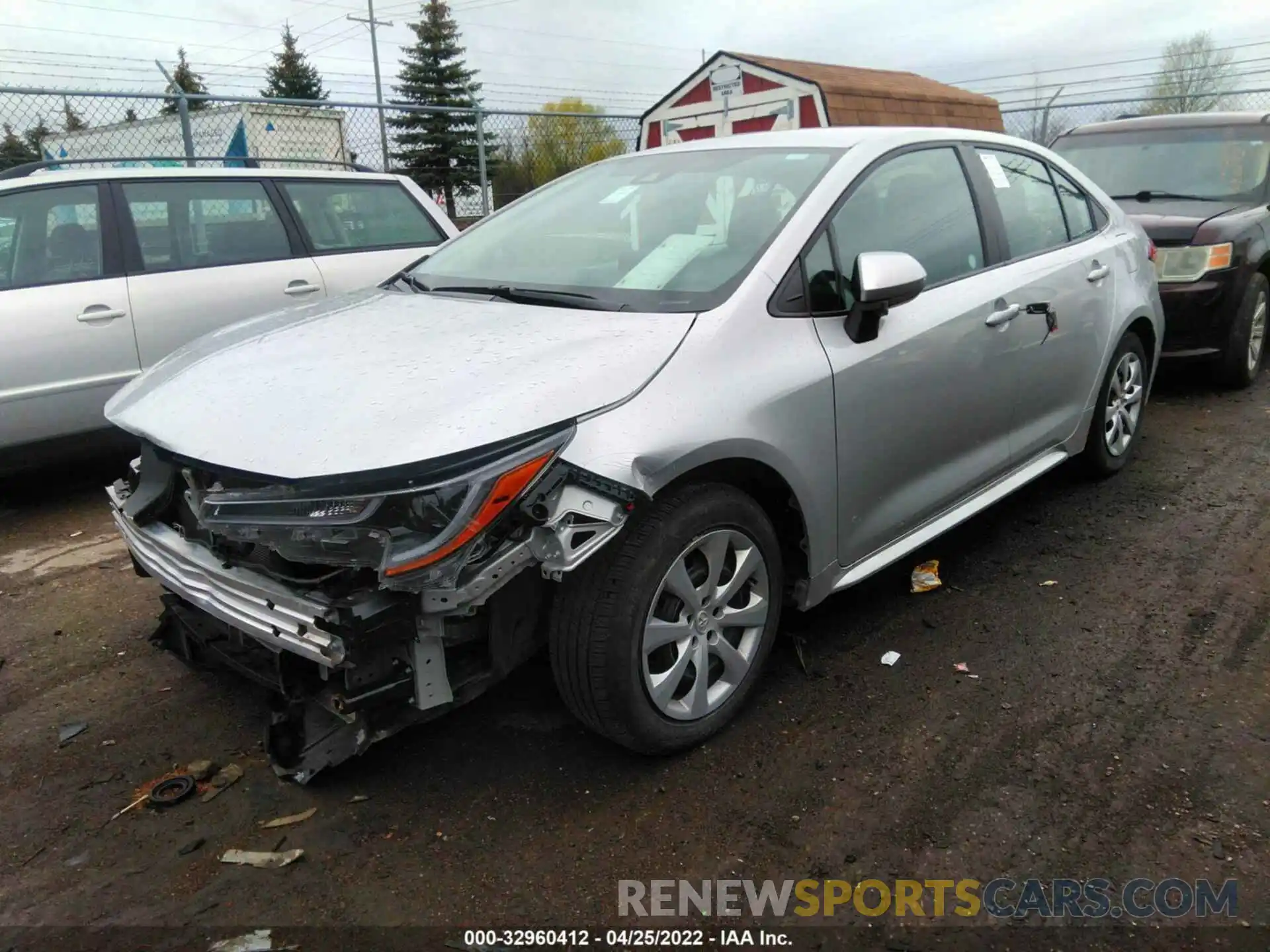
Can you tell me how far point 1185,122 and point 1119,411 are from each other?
3.83 m

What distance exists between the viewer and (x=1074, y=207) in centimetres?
437

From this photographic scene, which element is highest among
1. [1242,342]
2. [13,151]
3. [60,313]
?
[13,151]

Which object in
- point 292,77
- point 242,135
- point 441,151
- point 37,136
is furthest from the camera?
point 292,77

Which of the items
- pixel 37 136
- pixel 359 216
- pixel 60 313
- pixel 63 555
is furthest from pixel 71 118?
pixel 63 555

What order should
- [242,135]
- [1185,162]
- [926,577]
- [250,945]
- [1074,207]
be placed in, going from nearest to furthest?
[250,945] → [926,577] → [1074,207] → [1185,162] → [242,135]

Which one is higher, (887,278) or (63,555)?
(887,278)

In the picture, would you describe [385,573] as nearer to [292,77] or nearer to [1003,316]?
[1003,316]

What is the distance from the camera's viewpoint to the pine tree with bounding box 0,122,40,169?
8.81 meters

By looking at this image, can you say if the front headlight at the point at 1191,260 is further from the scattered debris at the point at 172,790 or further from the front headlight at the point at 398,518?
the scattered debris at the point at 172,790

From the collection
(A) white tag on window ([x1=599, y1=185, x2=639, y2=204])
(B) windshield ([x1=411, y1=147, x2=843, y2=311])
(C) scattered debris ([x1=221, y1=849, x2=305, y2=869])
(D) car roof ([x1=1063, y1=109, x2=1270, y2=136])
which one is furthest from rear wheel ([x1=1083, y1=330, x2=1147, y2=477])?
(C) scattered debris ([x1=221, y1=849, x2=305, y2=869])

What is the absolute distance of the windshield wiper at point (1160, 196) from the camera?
Answer: 6.68m

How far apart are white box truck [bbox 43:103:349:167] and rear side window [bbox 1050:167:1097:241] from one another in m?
8.07

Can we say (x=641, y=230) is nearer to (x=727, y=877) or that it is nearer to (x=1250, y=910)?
(x=727, y=877)

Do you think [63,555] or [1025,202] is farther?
[63,555]
